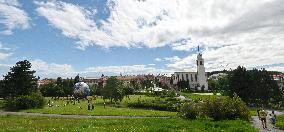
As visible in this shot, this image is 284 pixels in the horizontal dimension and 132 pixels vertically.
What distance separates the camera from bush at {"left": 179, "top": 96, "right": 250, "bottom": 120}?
139ft

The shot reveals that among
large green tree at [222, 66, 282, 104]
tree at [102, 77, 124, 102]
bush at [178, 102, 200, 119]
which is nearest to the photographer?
bush at [178, 102, 200, 119]

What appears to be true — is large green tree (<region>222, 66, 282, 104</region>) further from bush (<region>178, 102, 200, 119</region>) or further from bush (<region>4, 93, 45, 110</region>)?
bush (<region>178, 102, 200, 119</region>)

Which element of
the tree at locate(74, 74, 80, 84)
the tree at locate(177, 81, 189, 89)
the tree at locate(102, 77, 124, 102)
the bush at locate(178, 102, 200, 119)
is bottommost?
the bush at locate(178, 102, 200, 119)

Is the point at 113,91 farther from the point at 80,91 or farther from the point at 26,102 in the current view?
the point at 80,91

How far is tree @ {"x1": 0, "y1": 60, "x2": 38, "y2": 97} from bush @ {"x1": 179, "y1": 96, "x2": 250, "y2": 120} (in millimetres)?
61714

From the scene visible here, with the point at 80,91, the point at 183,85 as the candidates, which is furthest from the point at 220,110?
the point at 183,85

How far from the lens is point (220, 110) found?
4244 cm

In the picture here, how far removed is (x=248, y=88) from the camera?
9469 centimetres

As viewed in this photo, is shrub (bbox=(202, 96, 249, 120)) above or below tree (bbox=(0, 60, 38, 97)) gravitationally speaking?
below

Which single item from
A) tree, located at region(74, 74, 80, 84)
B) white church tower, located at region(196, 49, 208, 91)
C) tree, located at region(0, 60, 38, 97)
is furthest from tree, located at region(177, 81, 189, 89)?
tree, located at region(0, 60, 38, 97)

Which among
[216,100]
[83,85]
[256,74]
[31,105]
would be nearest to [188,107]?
[216,100]

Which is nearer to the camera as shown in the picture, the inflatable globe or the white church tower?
the inflatable globe

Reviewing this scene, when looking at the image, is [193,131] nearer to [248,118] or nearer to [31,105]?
[248,118]

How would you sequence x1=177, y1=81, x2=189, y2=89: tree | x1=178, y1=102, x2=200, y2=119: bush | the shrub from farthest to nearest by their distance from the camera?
x1=177, y1=81, x2=189, y2=89: tree < x1=178, y1=102, x2=200, y2=119: bush < the shrub
